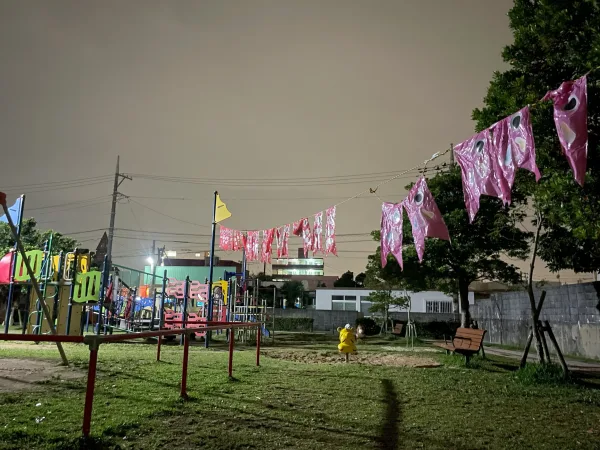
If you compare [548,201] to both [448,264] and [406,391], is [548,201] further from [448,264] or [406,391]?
[448,264]

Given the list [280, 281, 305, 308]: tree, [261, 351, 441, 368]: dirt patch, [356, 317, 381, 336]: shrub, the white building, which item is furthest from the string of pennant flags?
[280, 281, 305, 308]: tree

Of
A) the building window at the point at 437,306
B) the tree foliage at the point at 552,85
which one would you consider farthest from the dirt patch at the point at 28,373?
the building window at the point at 437,306

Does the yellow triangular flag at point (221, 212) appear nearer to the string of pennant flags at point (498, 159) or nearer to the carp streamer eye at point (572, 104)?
the string of pennant flags at point (498, 159)

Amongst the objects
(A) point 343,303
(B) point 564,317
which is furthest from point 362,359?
(A) point 343,303

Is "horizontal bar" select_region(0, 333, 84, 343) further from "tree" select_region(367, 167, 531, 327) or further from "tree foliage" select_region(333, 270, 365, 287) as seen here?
"tree foliage" select_region(333, 270, 365, 287)

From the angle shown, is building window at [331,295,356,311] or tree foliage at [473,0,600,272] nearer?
tree foliage at [473,0,600,272]

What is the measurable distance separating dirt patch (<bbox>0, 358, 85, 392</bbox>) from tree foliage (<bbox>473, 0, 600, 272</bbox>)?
29.2 feet

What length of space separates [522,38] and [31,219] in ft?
108

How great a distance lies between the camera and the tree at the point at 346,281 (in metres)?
64.4

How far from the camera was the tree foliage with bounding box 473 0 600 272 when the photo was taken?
7.27 metres

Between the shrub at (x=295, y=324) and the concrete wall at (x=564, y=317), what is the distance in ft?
46.1

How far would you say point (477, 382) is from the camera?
8.80 m

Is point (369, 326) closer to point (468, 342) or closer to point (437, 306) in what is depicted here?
point (437, 306)

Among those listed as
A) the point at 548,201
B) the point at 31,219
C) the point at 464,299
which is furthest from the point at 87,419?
the point at 31,219
